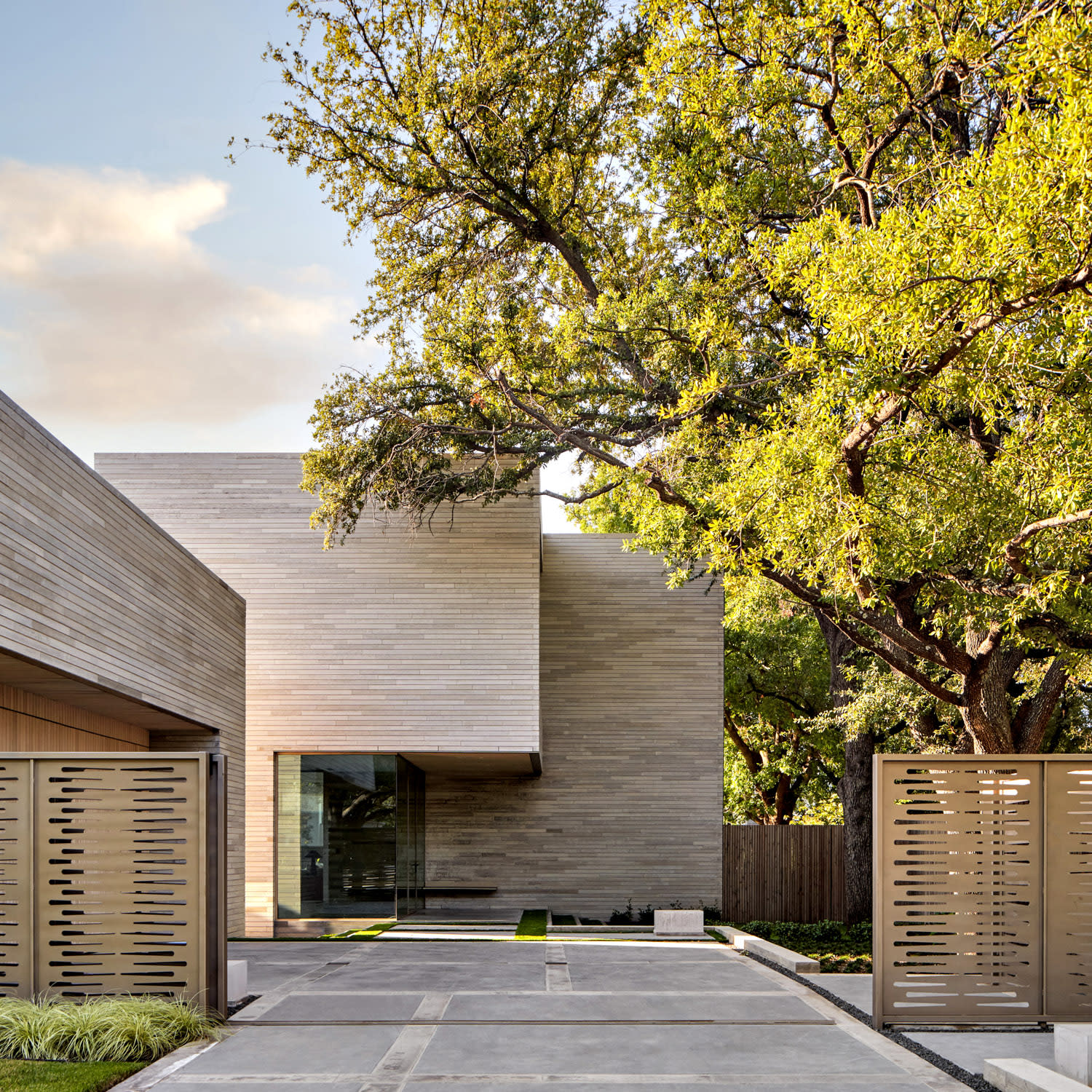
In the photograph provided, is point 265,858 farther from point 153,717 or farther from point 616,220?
point 616,220

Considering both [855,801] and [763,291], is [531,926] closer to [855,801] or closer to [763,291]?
[855,801]

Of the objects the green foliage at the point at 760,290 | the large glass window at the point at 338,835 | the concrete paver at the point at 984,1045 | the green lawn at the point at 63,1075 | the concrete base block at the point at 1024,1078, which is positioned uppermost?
the green foliage at the point at 760,290

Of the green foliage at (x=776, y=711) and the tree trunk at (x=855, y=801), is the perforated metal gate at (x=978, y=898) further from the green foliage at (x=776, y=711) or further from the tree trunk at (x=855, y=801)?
the tree trunk at (x=855, y=801)

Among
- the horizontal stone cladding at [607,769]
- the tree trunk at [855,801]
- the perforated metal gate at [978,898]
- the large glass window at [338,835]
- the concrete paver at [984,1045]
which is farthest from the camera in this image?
the horizontal stone cladding at [607,769]

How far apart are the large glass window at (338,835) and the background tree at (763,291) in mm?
3788

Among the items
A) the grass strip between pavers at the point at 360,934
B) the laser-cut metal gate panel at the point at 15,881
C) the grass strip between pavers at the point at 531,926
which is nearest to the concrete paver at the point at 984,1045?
the laser-cut metal gate panel at the point at 15,881

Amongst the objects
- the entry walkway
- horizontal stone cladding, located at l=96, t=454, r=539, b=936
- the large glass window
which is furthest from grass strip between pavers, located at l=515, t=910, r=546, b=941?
the entry walkway

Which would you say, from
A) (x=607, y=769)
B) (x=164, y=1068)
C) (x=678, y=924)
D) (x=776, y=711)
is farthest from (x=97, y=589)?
(x=776, y=711)

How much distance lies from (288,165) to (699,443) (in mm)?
7129

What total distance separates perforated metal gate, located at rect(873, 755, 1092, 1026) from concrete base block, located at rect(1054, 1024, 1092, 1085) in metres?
1.29

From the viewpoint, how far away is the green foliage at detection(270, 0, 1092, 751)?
686 cm

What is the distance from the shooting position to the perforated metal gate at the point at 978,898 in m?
6.83

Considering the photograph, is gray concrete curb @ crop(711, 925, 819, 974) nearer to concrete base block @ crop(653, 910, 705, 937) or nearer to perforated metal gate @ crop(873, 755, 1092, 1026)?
concrete base block @ crop(653, 910, 705, 937)

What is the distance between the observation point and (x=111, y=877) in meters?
7.20
